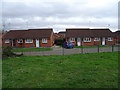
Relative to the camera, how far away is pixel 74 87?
15.1ft

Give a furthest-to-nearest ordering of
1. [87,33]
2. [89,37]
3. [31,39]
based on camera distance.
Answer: [87,33] < [89,37] < [31,39]

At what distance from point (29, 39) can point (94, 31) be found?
1765 centimetres

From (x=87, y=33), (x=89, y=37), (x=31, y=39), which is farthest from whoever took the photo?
(x=87, y=33)

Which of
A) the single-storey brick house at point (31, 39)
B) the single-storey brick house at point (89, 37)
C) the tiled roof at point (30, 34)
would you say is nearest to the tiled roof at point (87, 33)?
the single-storey brick house at point (89, 37)

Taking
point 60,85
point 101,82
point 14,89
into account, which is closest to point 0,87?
point 14,89

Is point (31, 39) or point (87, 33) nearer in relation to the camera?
point (31, 39)

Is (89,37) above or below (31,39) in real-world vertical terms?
above

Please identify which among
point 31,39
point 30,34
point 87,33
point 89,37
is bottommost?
point 31,39

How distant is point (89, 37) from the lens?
3234cm

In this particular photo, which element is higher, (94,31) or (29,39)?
(94,31)

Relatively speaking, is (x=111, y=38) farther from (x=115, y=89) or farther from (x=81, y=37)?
(x=115, y=89)

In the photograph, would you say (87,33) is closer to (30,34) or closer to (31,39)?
(31,39)

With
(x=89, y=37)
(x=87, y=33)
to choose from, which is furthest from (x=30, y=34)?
(x=89, y=37)

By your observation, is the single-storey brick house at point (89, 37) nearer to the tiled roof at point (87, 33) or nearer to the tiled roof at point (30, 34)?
the tiled roof at point (87, 33)
